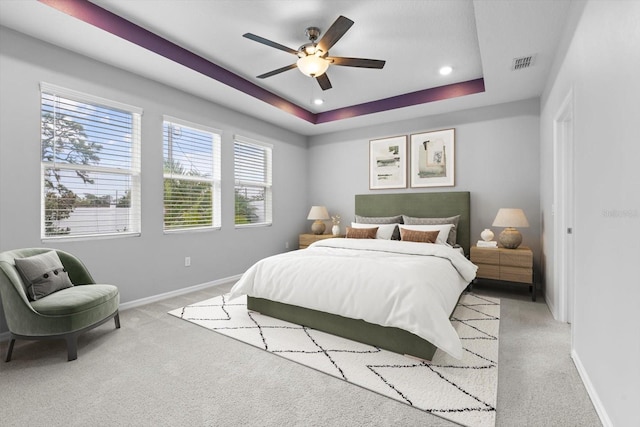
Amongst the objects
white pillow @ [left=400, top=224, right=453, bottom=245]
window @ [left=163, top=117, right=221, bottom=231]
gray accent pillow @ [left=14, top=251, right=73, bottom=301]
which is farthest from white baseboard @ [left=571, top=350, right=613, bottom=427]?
window @ [left=163, top=117, right=221, bottom=231]

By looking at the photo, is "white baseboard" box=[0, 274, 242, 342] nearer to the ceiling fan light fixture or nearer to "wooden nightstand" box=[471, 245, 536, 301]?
the ceiling fan light fixture

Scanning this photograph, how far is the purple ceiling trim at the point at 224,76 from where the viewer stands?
250 centimetres

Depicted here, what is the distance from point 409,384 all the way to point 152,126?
12.1ft

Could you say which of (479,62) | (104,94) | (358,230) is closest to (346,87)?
(479,62)

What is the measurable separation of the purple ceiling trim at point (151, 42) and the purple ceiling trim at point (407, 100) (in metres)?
1.20

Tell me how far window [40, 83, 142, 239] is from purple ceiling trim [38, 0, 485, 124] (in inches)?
30.7

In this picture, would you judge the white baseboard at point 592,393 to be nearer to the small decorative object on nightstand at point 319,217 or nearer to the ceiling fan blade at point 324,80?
the ceiling fan blade at point 324,80

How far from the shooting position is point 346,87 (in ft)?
13.8

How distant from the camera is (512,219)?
147 inches

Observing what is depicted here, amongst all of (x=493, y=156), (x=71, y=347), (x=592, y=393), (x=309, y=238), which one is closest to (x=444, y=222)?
(x=493, y=156)

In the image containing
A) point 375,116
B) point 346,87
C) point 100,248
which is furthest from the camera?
point 375,116

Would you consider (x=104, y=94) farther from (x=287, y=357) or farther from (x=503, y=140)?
(x=503, y=140)

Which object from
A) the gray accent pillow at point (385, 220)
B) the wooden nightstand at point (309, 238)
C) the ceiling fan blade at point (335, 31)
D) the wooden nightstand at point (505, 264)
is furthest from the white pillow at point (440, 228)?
the ceiling fan blade at point (335, 31)

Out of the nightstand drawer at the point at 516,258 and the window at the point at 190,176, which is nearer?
the nightstand drawer at the point at 516,258
